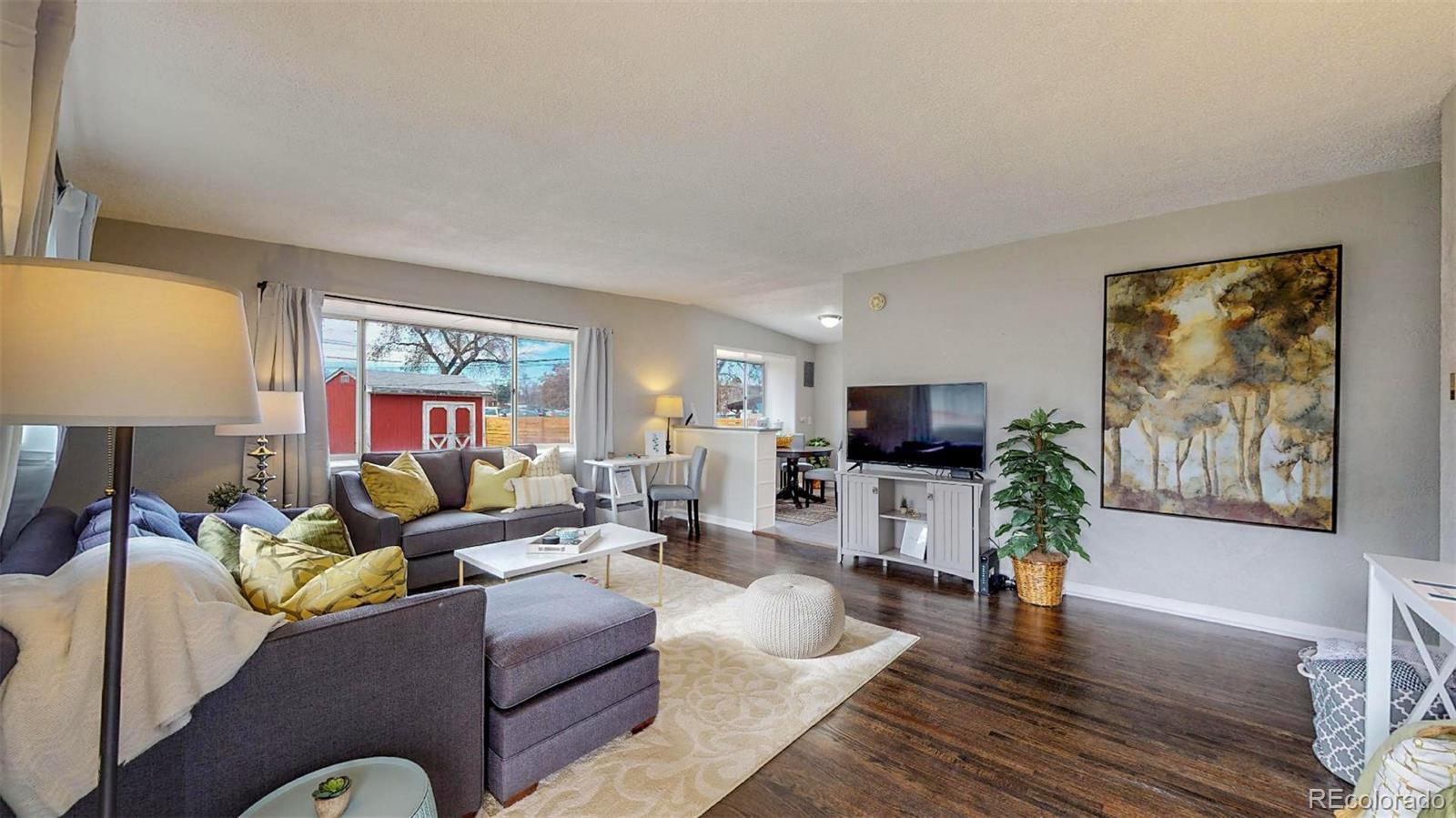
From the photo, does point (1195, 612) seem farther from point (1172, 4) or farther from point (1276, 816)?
point (1172, 4)

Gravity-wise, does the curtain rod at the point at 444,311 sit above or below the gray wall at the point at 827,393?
above

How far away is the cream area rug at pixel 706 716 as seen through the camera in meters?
1.80

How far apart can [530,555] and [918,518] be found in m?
2.80

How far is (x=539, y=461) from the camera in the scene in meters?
4.67

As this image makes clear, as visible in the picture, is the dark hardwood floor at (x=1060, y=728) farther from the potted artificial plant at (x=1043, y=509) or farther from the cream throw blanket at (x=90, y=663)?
the cream throw blanket at (x=90, y=663)

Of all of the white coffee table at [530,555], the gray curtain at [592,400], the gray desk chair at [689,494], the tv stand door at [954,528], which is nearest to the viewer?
the white coffee table at [530,555]

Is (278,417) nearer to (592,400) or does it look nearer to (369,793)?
(592,400)

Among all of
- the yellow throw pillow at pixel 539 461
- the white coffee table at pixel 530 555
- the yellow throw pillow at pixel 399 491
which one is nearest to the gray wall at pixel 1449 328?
the white coffee table at pixel 530 555

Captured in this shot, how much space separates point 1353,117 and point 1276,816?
2.66 meters

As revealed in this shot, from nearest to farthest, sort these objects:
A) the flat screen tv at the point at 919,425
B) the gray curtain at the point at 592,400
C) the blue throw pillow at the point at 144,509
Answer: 1. the blue throw pillow at the point at 144,509
2. the flat screen tv at the point at 919,425
3. the gray curtain at the point at 592,400

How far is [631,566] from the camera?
429 cm

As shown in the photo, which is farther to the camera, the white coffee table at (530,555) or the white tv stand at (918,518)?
the white tv stand at (918,518)

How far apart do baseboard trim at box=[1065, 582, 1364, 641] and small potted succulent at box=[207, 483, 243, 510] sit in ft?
18.0

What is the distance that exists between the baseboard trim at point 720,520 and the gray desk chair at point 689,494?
36 cm
